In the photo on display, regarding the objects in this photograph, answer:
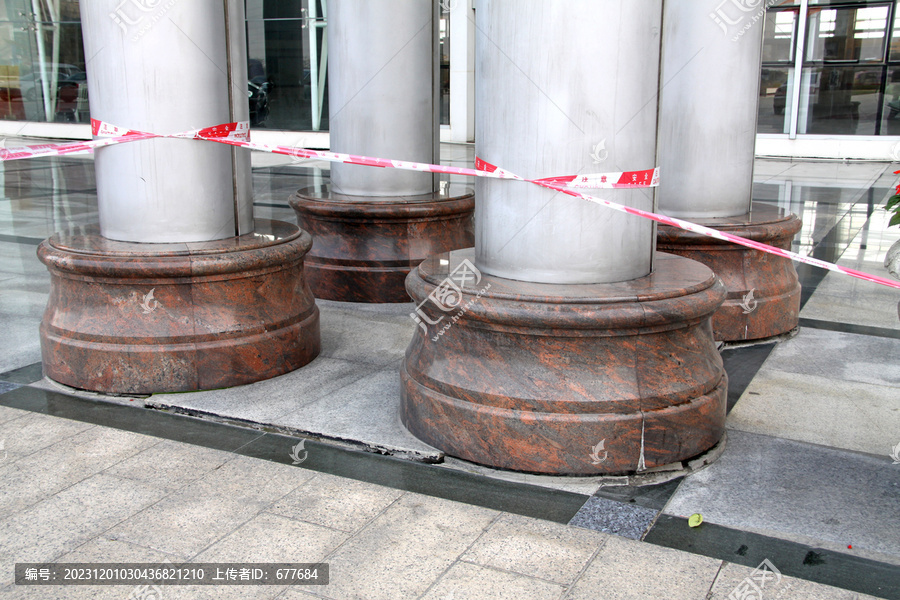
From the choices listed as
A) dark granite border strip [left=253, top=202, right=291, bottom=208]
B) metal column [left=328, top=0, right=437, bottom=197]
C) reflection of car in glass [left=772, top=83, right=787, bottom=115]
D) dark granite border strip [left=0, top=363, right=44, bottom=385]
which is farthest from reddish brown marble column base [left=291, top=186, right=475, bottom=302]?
reflection of car in glass [left=772, top=83, right=787, bottom=115]

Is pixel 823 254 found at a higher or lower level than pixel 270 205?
lower

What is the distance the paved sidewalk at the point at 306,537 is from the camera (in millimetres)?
2914

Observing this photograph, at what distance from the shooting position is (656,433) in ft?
12.3

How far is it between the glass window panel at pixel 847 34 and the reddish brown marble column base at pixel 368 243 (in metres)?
15.0

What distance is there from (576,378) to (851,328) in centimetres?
335

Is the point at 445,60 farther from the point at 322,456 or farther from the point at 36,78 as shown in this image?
the point at 322,456

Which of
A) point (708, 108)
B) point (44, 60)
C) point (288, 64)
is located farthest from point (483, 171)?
point (44, 60)

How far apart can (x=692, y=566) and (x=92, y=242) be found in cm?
372

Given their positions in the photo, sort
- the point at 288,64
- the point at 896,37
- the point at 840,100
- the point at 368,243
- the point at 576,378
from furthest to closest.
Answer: the point at 288,64
the point at 840,100
the point at 896,37
the point at 368,243
the point at 576,378

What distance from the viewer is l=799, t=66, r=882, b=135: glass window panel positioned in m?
18.5

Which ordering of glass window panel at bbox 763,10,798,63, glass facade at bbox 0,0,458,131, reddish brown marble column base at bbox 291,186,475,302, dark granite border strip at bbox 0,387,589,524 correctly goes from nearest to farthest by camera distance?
dark granite border strip at bbox 0,387,589,524 → reddish brown marble column base at bbox 291,186,475,302 → glass window panel at bbox 763,10,798,63 → glass facade at bbox 0,0,458,131

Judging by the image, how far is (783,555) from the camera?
3.12 metres
